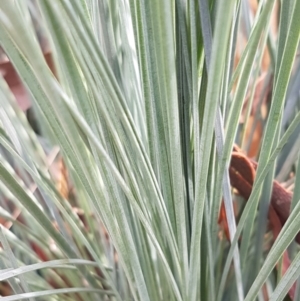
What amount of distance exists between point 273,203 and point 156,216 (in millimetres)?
120

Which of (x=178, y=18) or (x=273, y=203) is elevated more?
(x=178, y=18)

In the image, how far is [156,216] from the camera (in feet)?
0.80

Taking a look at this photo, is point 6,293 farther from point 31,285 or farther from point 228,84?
point 228,84

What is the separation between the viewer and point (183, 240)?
22 centimetres

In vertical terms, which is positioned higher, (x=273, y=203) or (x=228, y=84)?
(x=228, y=84)

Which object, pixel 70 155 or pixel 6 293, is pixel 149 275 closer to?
pixel 70 155

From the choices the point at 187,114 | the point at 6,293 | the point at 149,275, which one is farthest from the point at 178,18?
the point at 6,293

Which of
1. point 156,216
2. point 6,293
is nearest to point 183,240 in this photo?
point 156,216

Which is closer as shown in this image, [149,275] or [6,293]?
[149,275]

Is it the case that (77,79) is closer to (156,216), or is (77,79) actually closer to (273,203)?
(156,216)

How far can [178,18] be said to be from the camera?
0.23 m

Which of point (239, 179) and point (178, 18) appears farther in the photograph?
Answer: point (239, 179)

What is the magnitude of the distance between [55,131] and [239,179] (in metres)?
0.16

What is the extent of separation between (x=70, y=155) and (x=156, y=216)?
0.19 ft
